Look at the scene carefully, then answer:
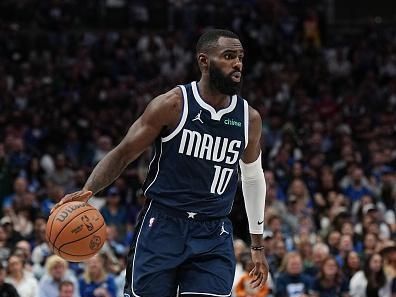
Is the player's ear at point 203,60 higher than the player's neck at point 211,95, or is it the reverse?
the player's ear at point 203,60

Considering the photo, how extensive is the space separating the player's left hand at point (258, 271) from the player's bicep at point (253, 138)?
0.57m

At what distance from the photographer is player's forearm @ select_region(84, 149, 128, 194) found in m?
5.56

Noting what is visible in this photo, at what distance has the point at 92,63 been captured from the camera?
63.4 ft

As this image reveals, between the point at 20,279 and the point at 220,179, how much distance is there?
4.61m

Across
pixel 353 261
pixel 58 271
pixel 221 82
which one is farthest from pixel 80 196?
pixel 353 261

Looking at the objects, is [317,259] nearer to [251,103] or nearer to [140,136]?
[140,136]

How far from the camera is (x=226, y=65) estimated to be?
5.60 meters

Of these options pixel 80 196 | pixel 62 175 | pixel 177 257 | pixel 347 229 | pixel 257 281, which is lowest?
pixel 62 175

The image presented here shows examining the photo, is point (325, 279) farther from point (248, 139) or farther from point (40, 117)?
point (40, 117)

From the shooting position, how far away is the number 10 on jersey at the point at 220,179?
5.68 meters

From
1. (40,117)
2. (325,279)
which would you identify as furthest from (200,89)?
(40,117)

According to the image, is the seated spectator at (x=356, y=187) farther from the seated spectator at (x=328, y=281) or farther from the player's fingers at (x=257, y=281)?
the player's fingers at (x=257, y=281)

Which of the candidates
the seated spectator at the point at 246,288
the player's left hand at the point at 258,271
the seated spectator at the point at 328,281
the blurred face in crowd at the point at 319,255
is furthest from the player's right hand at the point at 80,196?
the blurred face in crowd at the point at 319,255

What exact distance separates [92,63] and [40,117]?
346 cm
